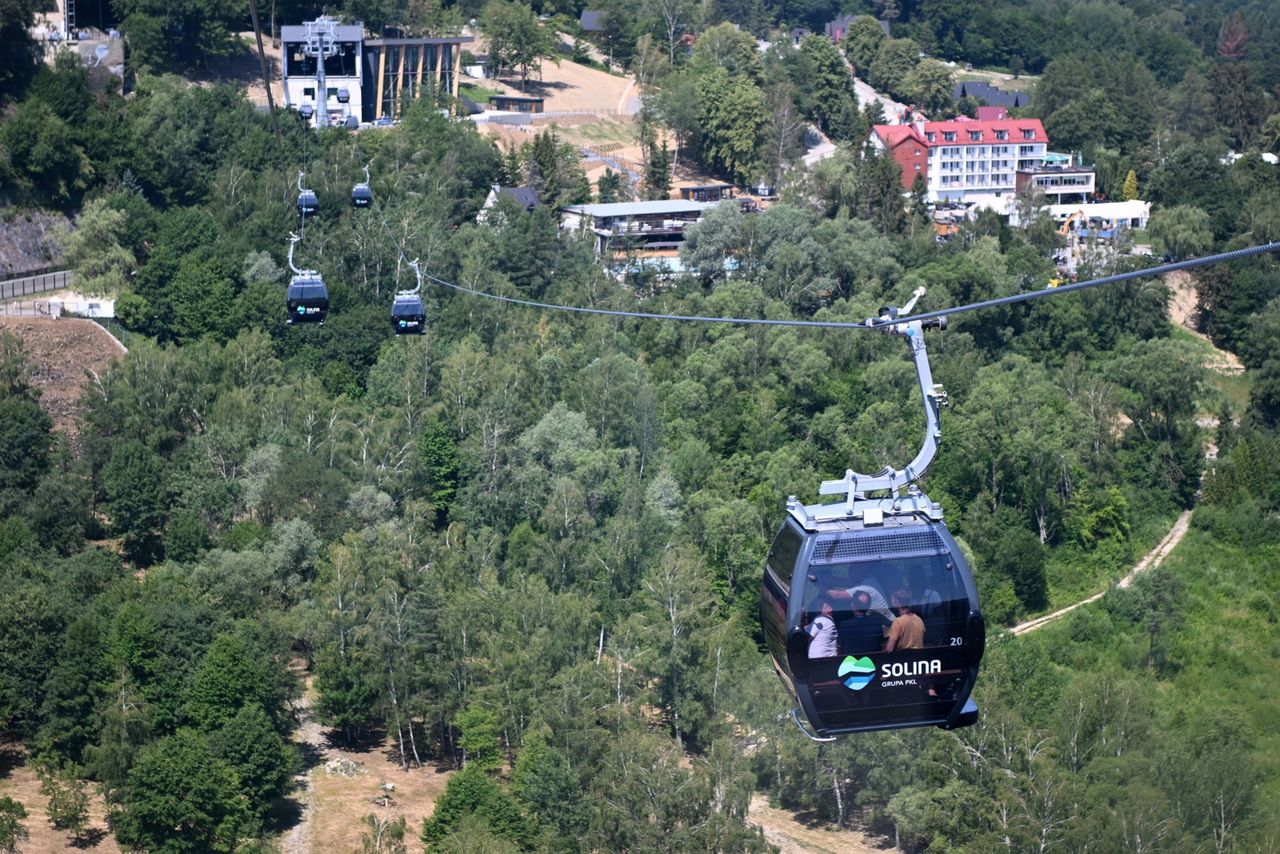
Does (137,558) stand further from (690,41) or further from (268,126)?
(690,41)

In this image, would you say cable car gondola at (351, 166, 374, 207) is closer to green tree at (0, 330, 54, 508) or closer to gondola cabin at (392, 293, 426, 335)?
green tree at (0, 330, 54, 508)

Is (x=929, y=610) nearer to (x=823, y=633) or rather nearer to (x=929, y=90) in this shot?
(x=823, y=633)

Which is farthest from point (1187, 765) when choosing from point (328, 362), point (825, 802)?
point (328, 362)

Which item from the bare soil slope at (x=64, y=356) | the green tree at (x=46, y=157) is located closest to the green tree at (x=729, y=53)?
the green tree at (x=46, y=157)

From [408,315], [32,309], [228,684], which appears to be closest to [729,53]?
[32,309]

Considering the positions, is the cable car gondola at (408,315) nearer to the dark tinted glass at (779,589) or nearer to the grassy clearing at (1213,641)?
the dark tinted glass at (779,589)
